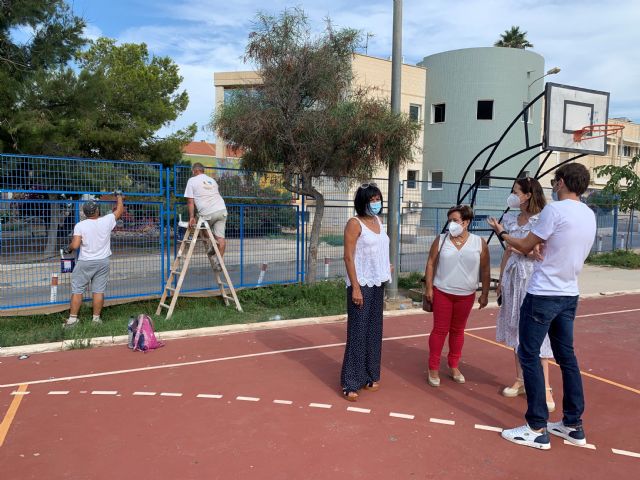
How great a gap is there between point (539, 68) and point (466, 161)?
6.50m

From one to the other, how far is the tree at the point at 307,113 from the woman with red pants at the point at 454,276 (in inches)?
163

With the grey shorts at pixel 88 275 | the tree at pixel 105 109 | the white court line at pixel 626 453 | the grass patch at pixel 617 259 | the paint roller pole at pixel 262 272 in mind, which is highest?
the tree at pixel 105 109

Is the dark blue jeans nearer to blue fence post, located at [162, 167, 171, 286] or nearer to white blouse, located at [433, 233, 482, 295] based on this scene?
white blouse, located at [433, 233, 482, 295]

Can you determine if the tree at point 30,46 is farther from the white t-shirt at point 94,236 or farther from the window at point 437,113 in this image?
the window at point 437,113

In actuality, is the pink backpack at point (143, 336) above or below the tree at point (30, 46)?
below

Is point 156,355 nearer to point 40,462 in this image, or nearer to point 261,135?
point 40,462

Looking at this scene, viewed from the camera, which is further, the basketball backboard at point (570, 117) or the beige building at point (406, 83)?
the beige building at point (406, 83)

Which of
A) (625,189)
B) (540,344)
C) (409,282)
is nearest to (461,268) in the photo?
(540,344)

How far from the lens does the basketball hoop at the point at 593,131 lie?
8492 millimetres

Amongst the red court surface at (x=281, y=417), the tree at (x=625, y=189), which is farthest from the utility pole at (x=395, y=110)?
the tree at (x=625, y=189)

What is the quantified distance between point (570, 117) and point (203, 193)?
6.21 meters

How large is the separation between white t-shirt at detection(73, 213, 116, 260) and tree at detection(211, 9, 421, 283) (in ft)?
9.32

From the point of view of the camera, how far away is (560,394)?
502 cm

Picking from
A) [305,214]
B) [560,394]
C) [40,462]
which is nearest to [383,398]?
[560,394]
